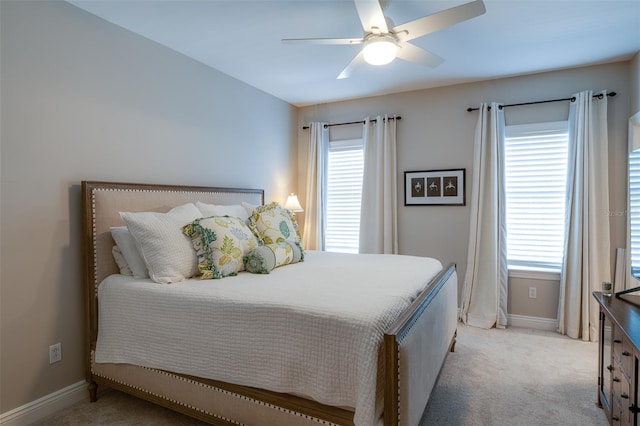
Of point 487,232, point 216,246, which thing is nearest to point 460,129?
point 487,232

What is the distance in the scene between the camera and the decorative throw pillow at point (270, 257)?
2541 millimetres

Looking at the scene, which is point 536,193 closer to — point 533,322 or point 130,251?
point 533,322

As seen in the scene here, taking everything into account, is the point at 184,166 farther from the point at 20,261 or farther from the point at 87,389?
the point at 87,389

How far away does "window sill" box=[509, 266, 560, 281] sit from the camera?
3.72 m

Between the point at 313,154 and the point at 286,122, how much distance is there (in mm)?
552

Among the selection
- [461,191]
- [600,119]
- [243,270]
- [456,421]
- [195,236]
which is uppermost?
[600,119]

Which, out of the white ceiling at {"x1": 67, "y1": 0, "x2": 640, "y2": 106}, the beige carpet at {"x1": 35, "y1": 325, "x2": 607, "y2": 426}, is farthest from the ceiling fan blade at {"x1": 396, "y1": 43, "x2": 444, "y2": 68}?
the beige carpet at {"x1": 35, "y1": 325, "x2": 607, "y2": 426}

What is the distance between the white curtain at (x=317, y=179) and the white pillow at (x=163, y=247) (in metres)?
2.56

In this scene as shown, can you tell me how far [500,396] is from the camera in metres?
2.44

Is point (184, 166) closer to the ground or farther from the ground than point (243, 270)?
farther from the ground

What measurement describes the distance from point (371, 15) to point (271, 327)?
1757 mm

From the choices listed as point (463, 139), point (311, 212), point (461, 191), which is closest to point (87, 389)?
point (311, 212)

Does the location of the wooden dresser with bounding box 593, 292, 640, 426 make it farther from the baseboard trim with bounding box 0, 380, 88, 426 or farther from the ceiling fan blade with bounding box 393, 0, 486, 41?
the baseboard trim with bounding box 0, 380, 88, 426

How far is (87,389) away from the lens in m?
2.50
